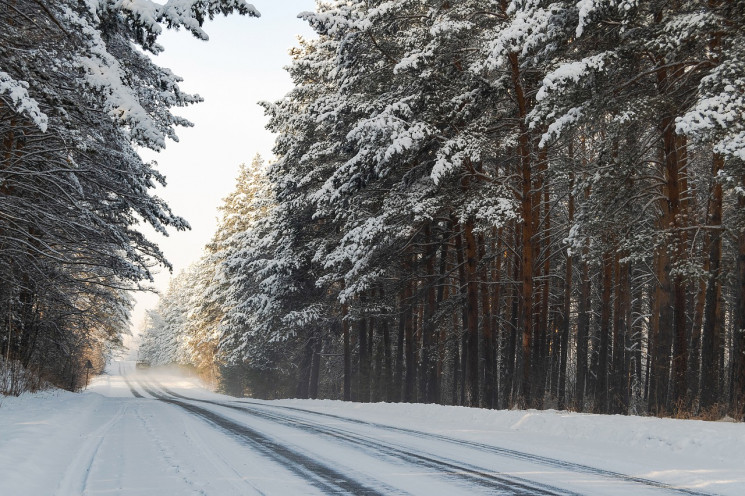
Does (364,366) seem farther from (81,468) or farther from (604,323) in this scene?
(81,468)

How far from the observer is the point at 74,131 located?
11.8m

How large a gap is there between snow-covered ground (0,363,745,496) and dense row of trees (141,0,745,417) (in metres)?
3.67

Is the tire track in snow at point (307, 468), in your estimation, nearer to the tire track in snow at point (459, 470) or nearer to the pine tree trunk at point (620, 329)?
the tire track in snow at point (459, 470)

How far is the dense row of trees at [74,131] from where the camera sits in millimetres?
7648

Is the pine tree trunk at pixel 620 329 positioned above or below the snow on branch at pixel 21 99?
below

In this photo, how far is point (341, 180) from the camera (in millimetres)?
19406

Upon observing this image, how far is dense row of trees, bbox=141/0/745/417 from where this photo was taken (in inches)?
475

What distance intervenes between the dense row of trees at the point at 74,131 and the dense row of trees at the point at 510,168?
5974mm

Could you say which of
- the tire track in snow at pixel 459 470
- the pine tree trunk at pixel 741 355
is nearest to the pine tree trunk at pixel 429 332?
the pine tree trunk at pixel 741 355

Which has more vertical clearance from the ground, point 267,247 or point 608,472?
point 267,247

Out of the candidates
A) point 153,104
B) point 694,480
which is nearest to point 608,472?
point 694,480

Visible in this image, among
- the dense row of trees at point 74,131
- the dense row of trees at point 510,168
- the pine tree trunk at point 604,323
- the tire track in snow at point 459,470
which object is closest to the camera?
the tire track in snow at point 459,470

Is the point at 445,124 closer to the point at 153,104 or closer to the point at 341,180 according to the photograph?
the point at 341,180

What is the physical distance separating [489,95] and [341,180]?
5.53 metres
